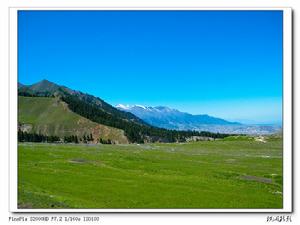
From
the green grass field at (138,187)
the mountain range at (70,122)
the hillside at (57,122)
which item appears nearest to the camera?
the green grass field at (138,187)

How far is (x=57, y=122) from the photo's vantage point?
174 meters

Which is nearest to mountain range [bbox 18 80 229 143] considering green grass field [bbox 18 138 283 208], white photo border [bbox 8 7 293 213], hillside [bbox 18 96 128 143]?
hillside [bbox 18 96 128 143]

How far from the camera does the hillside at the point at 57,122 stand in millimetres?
165625

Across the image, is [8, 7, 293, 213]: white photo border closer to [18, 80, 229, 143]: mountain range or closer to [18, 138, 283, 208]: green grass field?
[18, 138, 283, 208]: green grass field

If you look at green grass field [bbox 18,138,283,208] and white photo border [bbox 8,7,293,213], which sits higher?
white photo border [bbox 8,7,293,213]

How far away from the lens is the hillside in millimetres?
165625
